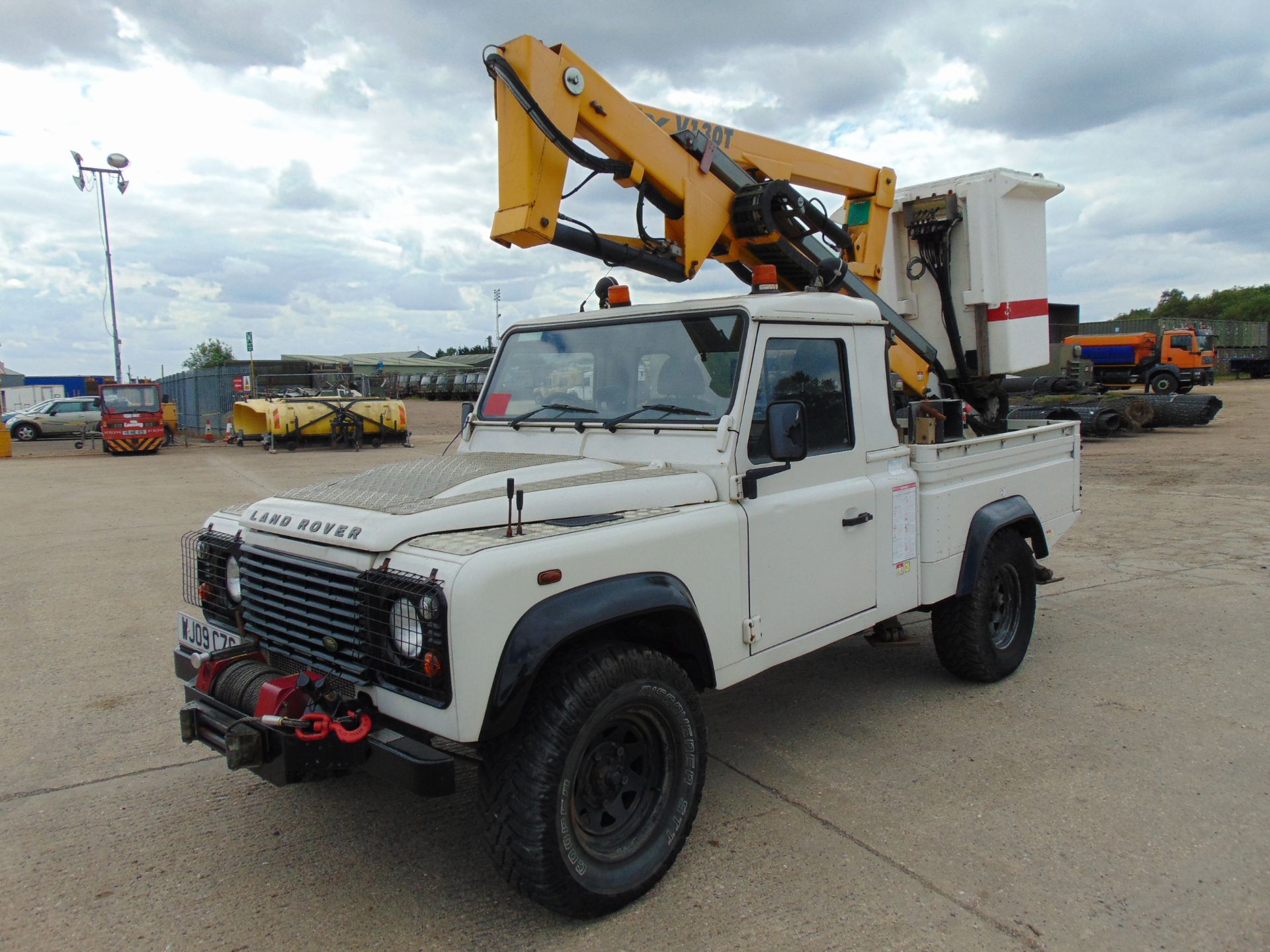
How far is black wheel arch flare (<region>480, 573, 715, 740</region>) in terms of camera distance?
2.65m

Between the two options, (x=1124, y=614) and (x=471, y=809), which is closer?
(x=471, y=809)

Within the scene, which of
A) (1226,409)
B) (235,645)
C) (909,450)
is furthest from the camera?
(1226,409)

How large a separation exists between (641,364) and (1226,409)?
98.1ft

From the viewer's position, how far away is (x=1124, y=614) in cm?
655

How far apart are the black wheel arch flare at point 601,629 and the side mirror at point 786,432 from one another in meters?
0.68

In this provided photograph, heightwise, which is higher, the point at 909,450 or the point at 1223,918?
the point at 909,450

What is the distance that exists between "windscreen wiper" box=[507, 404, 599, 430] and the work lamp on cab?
1.71 meters

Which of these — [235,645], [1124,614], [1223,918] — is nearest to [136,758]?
[235,645]

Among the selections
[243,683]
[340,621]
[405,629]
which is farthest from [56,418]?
[405,629]

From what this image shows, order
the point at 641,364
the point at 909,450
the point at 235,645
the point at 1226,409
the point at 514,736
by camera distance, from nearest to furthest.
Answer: the point at 514,736 < the point at 235,645 < the point at 641,364 < the point at 909,450 < the point at 1226,409

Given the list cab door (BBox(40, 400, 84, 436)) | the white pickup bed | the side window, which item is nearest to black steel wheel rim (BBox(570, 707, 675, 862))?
the side window

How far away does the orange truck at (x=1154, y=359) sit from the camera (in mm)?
32156

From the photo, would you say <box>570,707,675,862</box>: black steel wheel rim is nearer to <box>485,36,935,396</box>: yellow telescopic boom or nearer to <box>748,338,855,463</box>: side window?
<box>748,338,855,463</box>: side window

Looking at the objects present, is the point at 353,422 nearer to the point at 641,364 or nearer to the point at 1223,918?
the point at 641,364
